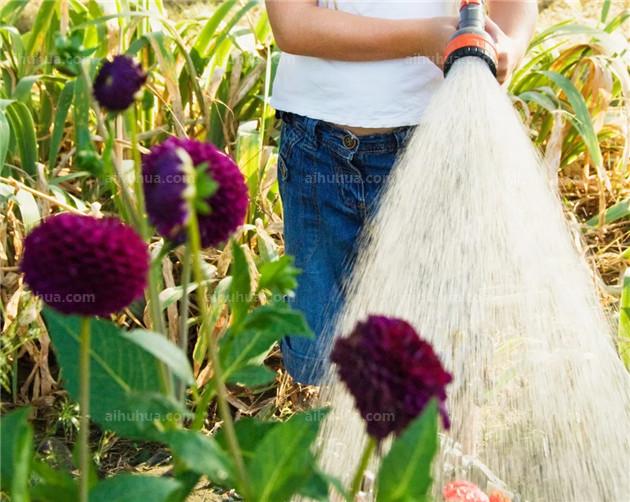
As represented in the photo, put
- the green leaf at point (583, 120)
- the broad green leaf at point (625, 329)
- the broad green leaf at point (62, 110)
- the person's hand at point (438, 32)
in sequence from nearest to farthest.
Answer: the person's hand at point (438, 32)
the broad green leaf at point (625, 329)
the broad green leaf at point (62, 110)
the green leaf at point (583, 120)

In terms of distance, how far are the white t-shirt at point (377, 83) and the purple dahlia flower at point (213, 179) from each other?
91 centimetres

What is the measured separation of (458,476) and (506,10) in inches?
29.2

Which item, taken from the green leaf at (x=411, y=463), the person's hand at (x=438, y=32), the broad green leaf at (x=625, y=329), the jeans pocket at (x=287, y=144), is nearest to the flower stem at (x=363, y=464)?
the green leaf at (x=411, y=463)

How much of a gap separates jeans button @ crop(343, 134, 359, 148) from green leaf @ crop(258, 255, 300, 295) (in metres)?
0.90

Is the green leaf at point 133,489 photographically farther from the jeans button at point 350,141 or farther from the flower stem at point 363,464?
the jeans button at point 350,141

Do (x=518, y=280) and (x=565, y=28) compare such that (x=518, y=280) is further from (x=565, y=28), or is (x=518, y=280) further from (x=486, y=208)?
(x=565, y=28)

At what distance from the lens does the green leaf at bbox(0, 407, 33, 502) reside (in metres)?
0.52

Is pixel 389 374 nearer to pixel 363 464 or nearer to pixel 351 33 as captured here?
pixel 363 464

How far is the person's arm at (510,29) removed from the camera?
1.33 metres

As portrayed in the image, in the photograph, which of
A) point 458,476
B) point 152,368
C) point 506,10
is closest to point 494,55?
point 506,10

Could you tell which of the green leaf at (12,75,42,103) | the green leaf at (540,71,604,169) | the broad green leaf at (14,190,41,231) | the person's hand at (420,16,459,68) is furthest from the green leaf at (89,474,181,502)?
the green leaf at (540,71,604,169)

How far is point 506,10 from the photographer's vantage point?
1498 millimetres

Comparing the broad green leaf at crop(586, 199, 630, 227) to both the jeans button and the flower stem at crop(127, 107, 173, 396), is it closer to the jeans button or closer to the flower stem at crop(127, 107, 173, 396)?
the jeans button

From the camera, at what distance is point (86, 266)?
479mm
